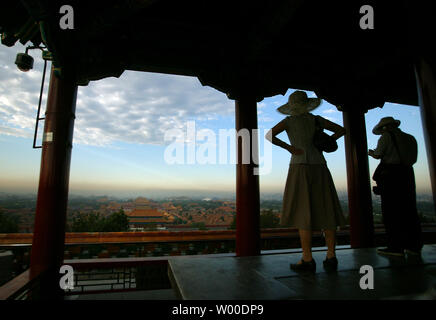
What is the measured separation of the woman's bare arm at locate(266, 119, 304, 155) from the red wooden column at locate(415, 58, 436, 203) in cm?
98

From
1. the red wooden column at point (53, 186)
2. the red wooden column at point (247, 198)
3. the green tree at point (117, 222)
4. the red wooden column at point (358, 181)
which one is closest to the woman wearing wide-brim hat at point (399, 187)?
the red wooden column at point (247, 198)

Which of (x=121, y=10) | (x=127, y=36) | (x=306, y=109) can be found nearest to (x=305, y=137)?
(x=306, y=109)

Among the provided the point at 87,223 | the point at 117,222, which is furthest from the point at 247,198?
the point at 117,222

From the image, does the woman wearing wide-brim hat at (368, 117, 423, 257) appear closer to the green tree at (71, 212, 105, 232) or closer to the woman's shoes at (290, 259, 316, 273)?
the woman's shoes at (290, 259, 316, 273)

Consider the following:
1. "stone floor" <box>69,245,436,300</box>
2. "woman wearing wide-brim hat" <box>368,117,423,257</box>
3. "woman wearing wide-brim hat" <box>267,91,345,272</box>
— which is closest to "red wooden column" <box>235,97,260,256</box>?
"stone floor" <box>69,245,436,300</box>

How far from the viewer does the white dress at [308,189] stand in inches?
85.2

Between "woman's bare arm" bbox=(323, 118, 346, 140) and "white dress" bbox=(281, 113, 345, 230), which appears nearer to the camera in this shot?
"white dress" bbox=(281, 113, 345, 230)

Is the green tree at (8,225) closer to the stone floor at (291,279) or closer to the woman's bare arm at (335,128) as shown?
the stone floor at (291,279)

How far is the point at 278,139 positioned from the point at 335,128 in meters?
0.61

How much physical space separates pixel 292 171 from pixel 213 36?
10.2 ft

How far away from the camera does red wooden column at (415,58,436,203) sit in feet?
6.04

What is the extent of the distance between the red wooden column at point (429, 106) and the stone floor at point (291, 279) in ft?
2.62

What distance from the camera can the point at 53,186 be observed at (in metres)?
3.23
